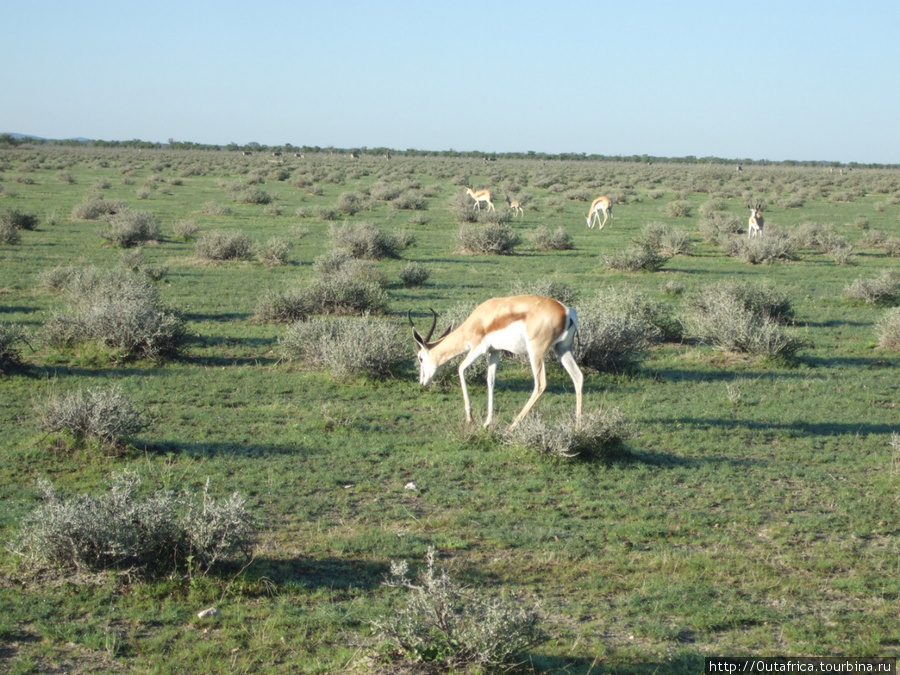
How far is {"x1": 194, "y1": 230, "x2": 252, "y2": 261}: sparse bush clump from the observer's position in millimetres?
21875

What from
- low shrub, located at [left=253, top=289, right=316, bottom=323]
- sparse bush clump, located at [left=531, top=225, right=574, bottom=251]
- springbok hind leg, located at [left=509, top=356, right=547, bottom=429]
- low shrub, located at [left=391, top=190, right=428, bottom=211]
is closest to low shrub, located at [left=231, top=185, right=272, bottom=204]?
low shrub, located at [left=391, top=190, right=428, bottom=211]

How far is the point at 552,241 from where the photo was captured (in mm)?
26781

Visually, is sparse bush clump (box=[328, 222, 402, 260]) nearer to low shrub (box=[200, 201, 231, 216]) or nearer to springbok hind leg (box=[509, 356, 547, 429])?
low shrub (box=[200, 201, 231, 216])

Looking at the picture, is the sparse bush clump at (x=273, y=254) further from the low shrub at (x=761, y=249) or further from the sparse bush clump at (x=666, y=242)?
the low shrub at (x=761, y=249)

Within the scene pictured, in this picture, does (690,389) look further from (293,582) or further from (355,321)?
(293,582)

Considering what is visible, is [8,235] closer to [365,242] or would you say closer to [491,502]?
[365,242]

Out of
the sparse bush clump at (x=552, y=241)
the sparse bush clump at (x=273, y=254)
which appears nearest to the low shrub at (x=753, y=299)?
the sparse bush clump at (x=552, y=241)

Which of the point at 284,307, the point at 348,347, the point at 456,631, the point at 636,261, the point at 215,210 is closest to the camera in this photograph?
the point at 456,631

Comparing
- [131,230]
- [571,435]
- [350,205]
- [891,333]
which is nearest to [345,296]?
[571,435]

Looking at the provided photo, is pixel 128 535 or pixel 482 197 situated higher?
pixel 482 197

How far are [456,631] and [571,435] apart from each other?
13.6 ft

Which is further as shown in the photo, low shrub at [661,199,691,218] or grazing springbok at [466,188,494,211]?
low shrub at [661,199,691,218]

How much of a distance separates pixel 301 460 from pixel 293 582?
2.81 m

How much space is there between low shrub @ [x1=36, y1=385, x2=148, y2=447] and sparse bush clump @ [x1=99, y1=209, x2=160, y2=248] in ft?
53.8
